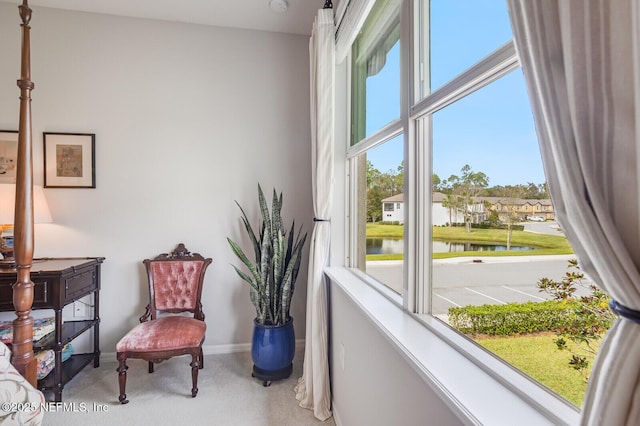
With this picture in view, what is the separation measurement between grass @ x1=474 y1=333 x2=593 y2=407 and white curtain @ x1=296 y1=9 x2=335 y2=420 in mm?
1359

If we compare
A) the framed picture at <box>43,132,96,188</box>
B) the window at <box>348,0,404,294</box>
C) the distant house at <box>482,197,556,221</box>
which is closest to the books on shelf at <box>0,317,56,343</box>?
the framed picture at <box>43,132,96,188</box>

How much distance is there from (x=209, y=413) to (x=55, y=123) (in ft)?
8.53

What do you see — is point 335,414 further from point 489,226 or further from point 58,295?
point 58,295

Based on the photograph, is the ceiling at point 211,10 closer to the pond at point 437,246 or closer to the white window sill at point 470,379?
the pond at point 437,246

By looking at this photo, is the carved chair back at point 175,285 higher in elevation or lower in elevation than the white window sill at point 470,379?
lower

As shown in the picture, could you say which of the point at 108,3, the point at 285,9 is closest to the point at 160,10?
the point at 108,3

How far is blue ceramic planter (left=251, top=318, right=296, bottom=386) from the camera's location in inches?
92.0

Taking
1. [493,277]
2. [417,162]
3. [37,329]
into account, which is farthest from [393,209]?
[37,329]

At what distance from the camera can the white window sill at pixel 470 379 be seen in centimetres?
66

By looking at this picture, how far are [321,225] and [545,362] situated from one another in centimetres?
155

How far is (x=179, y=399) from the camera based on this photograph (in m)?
2.17

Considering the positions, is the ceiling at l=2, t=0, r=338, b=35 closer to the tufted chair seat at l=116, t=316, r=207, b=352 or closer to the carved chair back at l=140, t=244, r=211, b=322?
the carved chair back at l=140, t=244, r=211, b=322

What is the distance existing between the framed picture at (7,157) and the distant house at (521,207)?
3.39 m

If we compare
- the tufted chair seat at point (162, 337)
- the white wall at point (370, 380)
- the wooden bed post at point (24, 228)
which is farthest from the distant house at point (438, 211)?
the wooden bed post at point (24, 228)
